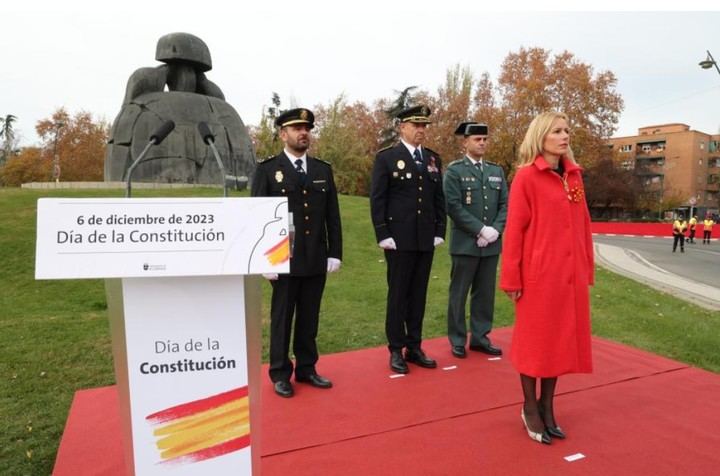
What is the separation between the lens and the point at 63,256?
165 cm

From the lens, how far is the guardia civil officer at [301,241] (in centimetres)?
365

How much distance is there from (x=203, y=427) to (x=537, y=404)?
197 cm

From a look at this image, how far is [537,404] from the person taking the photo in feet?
9.88

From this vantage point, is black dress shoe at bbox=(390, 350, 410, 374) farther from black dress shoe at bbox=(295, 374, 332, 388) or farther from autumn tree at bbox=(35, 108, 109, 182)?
autumn tree at bbox=(35, 108, 109, 182)

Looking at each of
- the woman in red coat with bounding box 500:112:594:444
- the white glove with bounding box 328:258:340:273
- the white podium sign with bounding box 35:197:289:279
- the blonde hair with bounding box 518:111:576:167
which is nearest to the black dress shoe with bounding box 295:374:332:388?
the white glove with bounding box 328:258:340:273

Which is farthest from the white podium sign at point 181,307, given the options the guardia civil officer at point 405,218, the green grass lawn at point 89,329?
the guardia civil officer at point 405,218

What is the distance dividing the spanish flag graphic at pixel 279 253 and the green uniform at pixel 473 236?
279cm

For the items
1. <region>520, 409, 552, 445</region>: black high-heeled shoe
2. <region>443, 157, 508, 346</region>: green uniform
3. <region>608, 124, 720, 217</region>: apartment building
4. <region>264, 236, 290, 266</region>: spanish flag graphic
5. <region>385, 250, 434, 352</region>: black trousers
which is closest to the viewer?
<region>264, 236, 290, 266</region>: spanish flag graphic

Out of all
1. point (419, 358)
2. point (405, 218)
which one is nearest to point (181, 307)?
point (405, 218)

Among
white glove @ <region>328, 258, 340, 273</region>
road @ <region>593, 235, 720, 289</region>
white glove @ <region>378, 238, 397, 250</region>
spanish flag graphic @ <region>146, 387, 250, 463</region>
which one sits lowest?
road @ <region>593, 235, 720, 289</region>

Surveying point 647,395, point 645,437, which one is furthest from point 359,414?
point 647,395

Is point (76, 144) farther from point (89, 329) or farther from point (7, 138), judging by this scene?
point (89, 329)

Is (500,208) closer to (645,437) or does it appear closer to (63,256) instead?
(645,437)

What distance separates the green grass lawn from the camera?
341 centimetres
